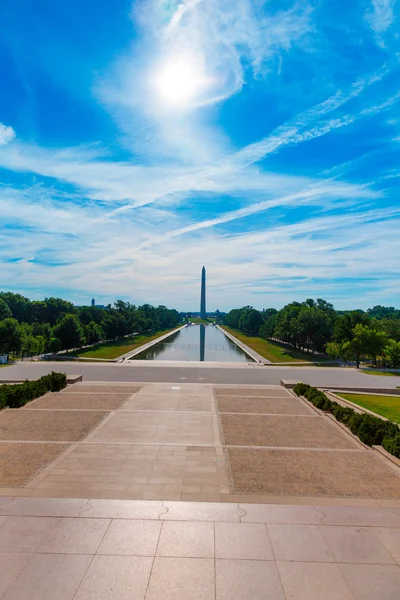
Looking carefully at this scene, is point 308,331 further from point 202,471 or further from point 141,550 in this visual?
point 141,550

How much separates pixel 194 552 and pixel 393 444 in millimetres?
9174

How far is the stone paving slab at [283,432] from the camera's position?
1472 cm

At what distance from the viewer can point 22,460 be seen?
1220 centimetres

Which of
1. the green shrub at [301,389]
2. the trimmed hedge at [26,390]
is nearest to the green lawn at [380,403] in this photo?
the green shrub at [301,389]

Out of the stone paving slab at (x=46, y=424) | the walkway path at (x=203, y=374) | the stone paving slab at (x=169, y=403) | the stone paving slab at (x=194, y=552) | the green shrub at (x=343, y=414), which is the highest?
the green shrub at (x=343, y=414)

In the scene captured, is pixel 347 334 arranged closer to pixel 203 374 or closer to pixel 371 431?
pixel 203 374

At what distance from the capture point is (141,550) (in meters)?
7.39

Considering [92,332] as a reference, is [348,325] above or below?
above

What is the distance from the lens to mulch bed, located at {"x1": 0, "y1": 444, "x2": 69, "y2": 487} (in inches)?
423

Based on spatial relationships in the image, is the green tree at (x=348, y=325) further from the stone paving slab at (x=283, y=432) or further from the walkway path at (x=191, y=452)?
the stone paving slab at (x=283, y=432)

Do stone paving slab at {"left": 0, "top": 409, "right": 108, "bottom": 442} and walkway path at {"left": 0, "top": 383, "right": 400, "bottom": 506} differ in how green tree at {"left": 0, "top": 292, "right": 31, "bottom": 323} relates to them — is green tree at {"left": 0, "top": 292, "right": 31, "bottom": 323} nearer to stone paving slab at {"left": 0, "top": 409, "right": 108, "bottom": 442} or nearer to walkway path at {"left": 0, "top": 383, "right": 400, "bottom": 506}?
walkway path at {"left": 0, "top": 383, "right": 400, "bottom": 506}

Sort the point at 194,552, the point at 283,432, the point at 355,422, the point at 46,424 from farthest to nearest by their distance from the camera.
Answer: the point at 46,424 < the point at 283,432 < the point at 355,422 < the point at 194,552

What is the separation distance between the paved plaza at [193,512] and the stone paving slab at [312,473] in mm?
63

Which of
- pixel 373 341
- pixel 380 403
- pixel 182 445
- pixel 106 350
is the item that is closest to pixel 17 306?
pixel 106 350
